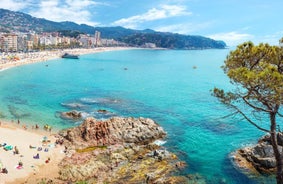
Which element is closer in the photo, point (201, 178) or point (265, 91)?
point (265, 91)

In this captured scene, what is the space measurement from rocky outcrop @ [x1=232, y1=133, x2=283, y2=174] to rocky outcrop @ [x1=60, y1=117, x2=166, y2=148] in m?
11.1

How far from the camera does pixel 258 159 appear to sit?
2948cm

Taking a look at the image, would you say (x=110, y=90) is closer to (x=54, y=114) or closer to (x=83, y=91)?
(x=83, y=91)

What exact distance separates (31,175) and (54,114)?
2245 cm

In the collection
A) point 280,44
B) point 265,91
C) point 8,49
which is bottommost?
point 8,49

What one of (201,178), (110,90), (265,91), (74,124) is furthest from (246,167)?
(110,90)

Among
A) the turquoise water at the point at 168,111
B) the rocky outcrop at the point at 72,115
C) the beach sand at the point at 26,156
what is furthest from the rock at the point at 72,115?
the beach sand at the point at 26,156

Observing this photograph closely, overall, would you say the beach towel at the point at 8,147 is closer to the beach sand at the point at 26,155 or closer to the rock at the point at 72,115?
the beach sand at the point at 26,155

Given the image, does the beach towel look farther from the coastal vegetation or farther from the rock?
the coastal vegetation

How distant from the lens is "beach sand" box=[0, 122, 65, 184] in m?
28.9

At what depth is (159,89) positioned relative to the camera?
267 ft

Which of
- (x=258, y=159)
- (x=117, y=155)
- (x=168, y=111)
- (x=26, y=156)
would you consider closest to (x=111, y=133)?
(x=117, y=155)

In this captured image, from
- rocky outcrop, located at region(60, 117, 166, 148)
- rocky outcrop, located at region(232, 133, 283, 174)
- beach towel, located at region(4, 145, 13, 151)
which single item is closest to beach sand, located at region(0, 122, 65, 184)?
beach towel, located at region(4, 145, 13, 151)

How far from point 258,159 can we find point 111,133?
17568mm
